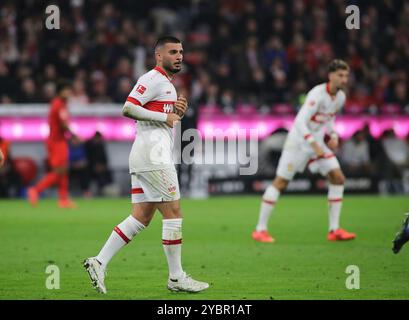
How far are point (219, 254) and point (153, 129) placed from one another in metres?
3.19

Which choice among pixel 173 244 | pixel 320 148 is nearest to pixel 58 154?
pixel 320 148

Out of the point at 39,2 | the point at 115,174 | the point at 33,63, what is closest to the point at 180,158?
the point at 115,174

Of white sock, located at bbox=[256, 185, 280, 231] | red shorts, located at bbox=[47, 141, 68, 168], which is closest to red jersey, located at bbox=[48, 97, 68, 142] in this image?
red shorts, located at bbox=[47, 141, 68, 168]

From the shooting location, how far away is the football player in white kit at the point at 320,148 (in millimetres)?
12688

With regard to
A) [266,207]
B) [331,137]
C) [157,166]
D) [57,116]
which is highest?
[57,116]

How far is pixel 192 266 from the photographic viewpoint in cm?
1037

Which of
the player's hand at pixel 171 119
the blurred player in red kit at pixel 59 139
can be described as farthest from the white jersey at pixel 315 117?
the blurred player in red kit at pixel 59 139

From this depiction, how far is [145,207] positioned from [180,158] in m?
11.0

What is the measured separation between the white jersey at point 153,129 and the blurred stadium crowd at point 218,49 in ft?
40.9

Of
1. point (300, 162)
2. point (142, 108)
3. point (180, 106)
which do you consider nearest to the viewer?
point (142, 108)

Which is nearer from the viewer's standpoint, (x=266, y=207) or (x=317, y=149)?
(x=317, y=149)

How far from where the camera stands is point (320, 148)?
1263 centimetres

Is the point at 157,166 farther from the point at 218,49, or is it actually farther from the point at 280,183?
the point at 218,49

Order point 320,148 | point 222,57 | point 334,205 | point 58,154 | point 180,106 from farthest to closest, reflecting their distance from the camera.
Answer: point 222,57 → point 58,154 → point 334,205 → point 320,148 → point 180,106
